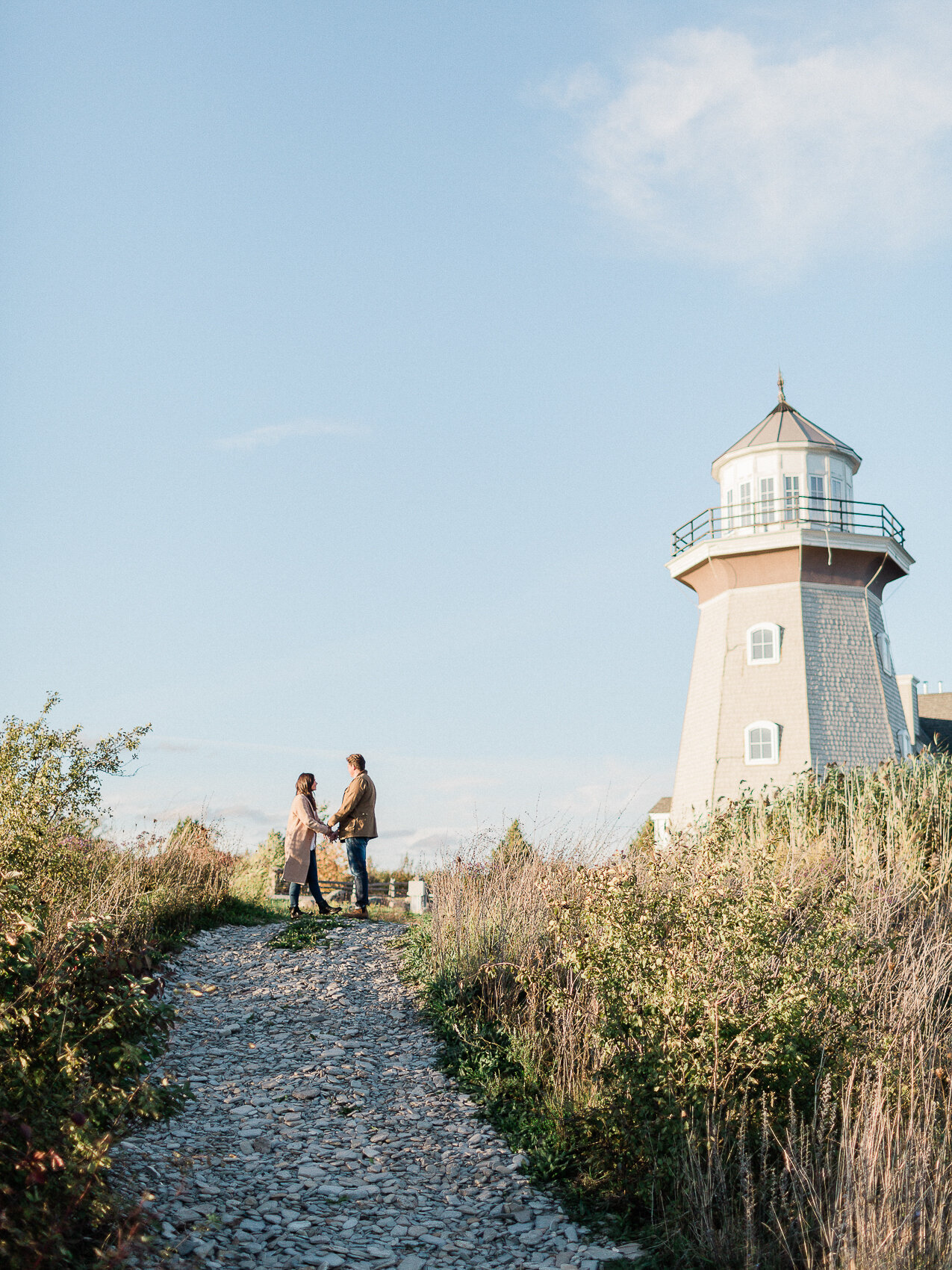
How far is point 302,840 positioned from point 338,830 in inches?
24.0

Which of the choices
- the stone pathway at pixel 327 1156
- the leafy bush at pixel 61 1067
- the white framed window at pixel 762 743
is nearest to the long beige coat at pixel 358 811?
the stone pathway at pixel 327 1156

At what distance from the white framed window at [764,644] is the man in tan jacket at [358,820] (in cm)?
1193

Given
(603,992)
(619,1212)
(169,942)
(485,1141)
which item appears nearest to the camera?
(619,1212)

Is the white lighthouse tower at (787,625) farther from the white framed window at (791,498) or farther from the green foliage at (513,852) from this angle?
the green foliage at (513,852)

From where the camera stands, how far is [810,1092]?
5852 millimetres

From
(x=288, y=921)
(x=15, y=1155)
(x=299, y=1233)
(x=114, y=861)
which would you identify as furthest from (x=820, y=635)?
(x=15, y=1155)

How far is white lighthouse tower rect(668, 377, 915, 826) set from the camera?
72.5ft

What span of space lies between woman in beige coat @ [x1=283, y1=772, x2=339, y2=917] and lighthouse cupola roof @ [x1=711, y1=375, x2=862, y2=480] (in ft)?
49.6

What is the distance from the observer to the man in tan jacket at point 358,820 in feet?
45.2

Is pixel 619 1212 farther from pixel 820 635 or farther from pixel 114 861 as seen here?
pixel 820 635

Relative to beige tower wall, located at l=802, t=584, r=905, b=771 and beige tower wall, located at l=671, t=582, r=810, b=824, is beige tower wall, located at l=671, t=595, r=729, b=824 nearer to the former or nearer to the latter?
beige tower wall, located at l=671, t=582, r=810, b=824

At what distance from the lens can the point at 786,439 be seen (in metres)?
24.0

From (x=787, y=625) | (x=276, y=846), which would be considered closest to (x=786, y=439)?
(x=787, y=625)

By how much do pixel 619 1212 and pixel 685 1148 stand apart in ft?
2.01
